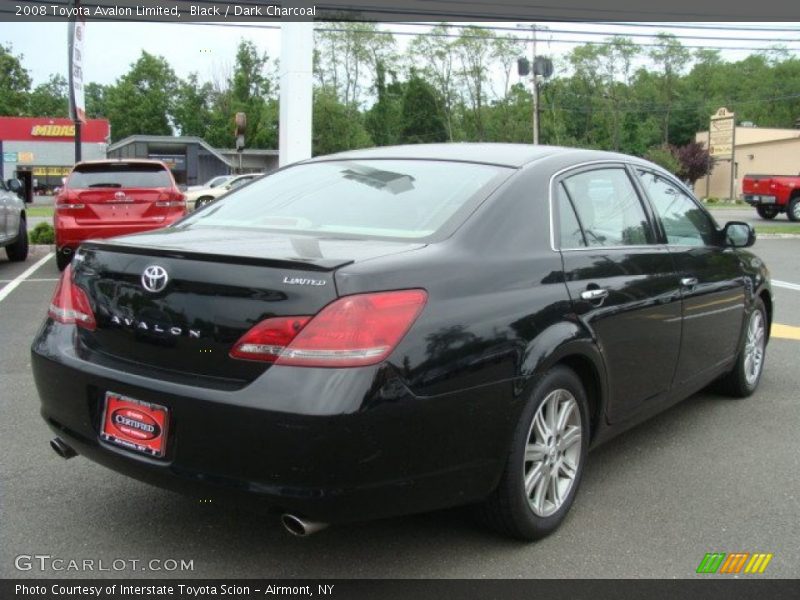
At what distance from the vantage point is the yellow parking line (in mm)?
7312

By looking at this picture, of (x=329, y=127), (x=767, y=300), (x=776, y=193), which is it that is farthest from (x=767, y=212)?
(x=329, y=127)

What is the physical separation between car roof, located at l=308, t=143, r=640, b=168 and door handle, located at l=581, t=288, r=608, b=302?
24.6 inches

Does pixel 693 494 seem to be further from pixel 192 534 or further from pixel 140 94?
pixel 140 94

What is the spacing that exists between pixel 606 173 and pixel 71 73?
13.8 meters

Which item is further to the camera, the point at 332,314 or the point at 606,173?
the point at 606,173

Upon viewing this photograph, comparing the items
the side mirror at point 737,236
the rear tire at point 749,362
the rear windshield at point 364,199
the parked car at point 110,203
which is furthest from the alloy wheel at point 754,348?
the parked car at point 110,203

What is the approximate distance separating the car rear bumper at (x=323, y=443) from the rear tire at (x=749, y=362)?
116 inches

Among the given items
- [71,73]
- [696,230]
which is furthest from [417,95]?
[696,230]

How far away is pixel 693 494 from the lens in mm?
3641

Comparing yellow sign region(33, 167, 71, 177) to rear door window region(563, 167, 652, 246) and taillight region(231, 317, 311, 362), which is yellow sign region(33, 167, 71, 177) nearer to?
rear door window region(563, 167, 652, 246)

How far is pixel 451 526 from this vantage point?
3223 mm

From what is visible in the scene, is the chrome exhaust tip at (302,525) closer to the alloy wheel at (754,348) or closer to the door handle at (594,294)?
the door handle at (594,294)

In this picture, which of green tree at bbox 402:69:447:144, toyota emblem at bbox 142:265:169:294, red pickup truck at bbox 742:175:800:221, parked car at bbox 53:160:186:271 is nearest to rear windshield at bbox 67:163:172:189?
parked car at bbox 53:160:186:271

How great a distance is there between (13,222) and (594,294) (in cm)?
1026
